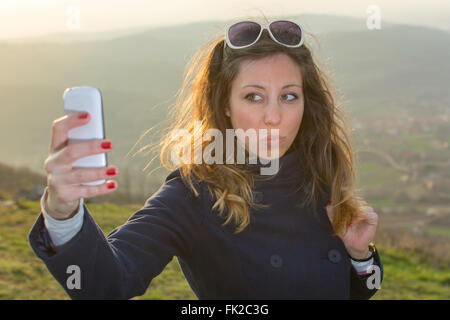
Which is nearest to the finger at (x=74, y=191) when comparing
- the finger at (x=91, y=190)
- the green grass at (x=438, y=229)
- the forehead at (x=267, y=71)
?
the finger at (x=91, y=190)

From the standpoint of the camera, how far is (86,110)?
54.9 inches

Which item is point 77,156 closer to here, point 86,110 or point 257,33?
point 86,110

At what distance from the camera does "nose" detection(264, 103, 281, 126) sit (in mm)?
2100

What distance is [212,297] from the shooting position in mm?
2031

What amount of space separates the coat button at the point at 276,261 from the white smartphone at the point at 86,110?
2.88 feet

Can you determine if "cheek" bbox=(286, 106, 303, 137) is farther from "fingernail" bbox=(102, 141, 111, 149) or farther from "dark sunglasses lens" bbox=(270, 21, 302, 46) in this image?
"fingernail" bbox=(102, 141, 111, 149)

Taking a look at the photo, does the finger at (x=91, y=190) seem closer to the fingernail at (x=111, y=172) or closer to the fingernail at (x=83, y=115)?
the fingernail at (x=111, y=172)

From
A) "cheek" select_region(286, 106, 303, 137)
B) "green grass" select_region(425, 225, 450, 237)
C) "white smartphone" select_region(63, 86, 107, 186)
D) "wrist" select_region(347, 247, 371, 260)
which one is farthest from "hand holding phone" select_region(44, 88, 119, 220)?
"green grass" select_region(425, 225, 450, 237)

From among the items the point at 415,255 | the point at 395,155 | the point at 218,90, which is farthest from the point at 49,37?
the point at 218,90

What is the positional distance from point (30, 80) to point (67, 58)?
5.89 metres

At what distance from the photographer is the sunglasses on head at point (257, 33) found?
7.33ft

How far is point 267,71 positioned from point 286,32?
244 mm

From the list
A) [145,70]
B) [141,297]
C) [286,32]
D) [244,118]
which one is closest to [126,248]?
[244,118]
